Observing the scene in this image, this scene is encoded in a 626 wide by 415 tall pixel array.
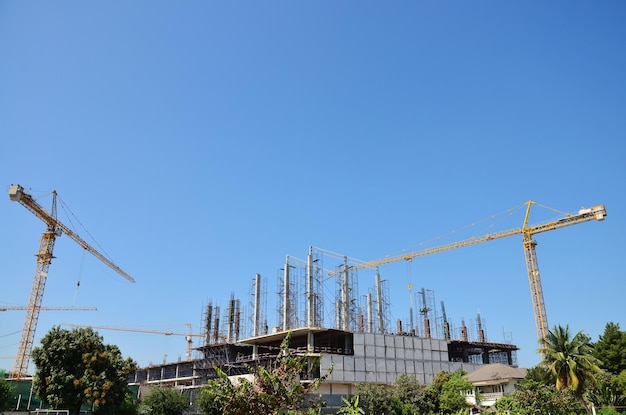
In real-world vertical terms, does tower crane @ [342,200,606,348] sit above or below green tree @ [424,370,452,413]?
above

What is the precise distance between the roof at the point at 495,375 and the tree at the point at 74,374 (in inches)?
1446

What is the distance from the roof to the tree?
3673 cm

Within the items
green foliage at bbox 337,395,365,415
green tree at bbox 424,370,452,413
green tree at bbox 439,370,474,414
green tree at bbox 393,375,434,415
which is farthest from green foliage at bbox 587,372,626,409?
green foliage at bbox 337,395,365,415

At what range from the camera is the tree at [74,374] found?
3984cm

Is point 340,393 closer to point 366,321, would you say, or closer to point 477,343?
point 366,321

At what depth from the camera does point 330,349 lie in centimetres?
6159

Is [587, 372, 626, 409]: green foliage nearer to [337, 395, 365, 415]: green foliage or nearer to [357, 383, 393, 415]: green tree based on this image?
[357, 383, 393, 415]: green tree

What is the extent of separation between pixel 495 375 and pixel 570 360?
1318 cm

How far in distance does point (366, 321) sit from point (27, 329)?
→ 51068mm

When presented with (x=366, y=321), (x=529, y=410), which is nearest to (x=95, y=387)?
(x=529, y=410)

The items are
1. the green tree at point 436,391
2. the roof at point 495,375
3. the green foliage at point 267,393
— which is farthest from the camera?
the roof at point 495,375

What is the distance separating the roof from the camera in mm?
50500

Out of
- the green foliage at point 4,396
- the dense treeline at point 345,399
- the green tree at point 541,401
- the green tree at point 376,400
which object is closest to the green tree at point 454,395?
the dense treeline at point 345,399

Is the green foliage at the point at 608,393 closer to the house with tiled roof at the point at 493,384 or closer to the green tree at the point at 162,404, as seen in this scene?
the house with tiled roof at the point at 493,384
